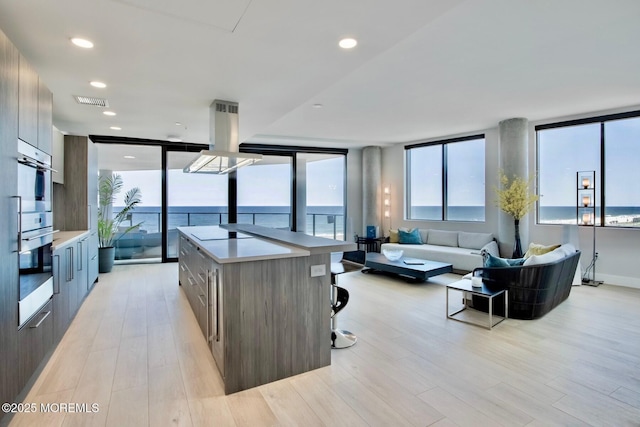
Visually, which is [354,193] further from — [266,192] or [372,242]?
[266,192]

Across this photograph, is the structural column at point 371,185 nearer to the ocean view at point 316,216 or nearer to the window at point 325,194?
the window at point 325,194

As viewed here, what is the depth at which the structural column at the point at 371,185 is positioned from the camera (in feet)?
27.8

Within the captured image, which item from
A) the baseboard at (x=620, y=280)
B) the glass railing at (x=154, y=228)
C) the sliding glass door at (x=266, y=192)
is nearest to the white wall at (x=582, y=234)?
the baseboard at (x=620, y=280)

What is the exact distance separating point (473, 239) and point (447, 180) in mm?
1612

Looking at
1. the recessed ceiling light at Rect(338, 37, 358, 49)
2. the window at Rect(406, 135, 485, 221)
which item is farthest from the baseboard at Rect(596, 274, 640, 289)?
the recessed ceiling light at Rect(338, 37, 358, 49)

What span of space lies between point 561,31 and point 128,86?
4.08 m

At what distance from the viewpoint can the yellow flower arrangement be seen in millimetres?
5645

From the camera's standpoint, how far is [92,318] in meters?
3.81

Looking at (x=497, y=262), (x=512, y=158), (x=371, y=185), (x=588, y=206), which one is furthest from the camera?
(x=371, y=185)

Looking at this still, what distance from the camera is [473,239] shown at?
6578mm

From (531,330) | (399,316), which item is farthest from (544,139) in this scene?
(399,316)

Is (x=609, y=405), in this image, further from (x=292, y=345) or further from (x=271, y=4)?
(x=271, y=4)

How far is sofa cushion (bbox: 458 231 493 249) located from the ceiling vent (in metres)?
6.38

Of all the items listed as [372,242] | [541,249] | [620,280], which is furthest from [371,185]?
[620,280]
